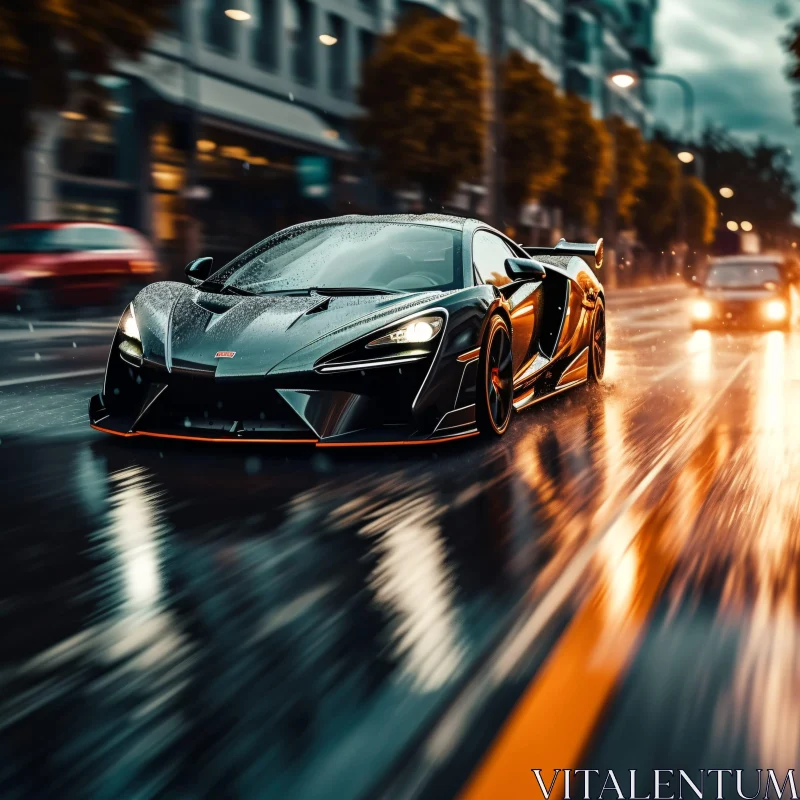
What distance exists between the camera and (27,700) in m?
3.20

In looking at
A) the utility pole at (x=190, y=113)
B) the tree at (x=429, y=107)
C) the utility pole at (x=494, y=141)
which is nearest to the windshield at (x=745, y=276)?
the utility pole at (x=494, y=141)

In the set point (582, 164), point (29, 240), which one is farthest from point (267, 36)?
point (582, 164)

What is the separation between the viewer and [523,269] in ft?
25.9

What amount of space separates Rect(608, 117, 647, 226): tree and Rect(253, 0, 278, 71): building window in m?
28.2

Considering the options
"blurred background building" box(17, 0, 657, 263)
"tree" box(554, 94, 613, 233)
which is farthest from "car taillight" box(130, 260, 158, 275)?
"tree" box(554, 94, 613, 233)

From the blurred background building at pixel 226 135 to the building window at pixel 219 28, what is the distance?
4 cm

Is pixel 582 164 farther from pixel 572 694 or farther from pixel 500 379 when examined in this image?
pixel 572 694

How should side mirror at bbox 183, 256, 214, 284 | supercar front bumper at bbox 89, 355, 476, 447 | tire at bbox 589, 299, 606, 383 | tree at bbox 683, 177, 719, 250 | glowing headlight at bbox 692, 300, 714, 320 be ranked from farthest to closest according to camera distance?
tree at bbox 683, 177, 719, 250 < glowing headlight at bbox 692, 300, 714, 320 < tire at bbox 589, 299, 606, 383 < side mirror at bbox 183, 256, 214, 284 < supercar front bumper at bbox 89, 355, 476, 447

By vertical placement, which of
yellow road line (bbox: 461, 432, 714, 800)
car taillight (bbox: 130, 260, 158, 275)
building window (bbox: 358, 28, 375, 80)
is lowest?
yellow road line (bbox: 461, 432, 714, 800)

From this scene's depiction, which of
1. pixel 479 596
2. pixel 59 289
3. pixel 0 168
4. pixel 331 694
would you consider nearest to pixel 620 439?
pixel 479 596

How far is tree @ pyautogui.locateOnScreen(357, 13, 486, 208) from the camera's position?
35.2 m

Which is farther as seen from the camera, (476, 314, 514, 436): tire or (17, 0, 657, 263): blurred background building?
(17, 0, 657, 263): blurred background building

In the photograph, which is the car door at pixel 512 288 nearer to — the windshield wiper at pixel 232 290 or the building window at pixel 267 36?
the windshield wiper at pixel 232 290

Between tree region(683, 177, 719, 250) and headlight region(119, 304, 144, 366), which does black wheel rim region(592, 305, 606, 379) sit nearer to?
headlight region(119, 304, 144, 366)
